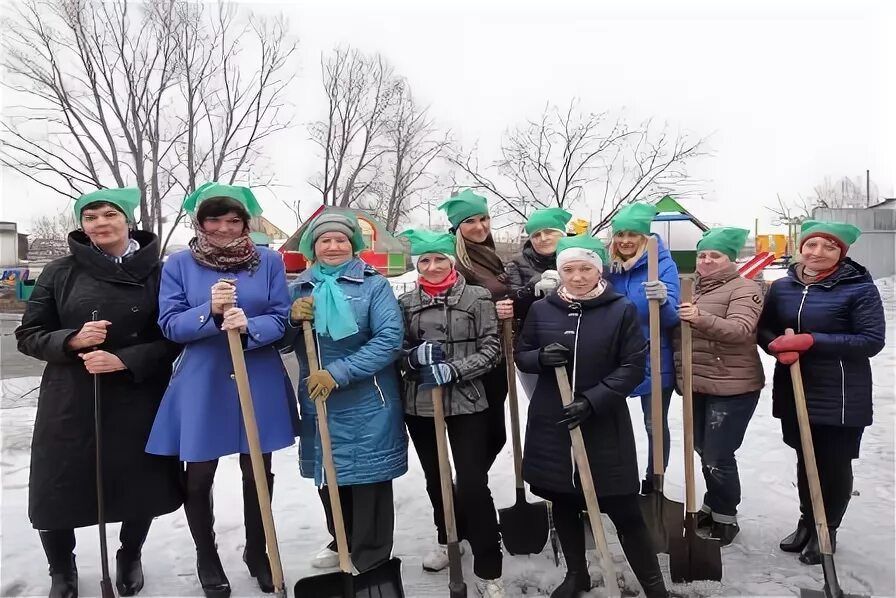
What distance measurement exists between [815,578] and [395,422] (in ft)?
8.06

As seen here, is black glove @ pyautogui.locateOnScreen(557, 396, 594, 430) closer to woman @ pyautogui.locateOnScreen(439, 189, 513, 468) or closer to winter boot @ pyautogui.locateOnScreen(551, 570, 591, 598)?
woman @ pyautogui.locateOnScreen(439, 189, 513, 468)

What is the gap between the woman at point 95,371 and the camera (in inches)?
109

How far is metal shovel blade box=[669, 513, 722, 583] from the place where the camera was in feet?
9.78

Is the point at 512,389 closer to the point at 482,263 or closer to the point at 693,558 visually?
the point at 482,263

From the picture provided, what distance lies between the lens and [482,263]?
3.42m

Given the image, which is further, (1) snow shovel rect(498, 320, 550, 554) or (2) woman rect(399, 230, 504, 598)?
(1) snow shovel rect(498, 320, 550, 554)

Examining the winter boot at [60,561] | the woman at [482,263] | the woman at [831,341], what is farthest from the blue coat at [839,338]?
the winter boot at [60,561]

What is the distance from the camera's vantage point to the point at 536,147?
13.2m

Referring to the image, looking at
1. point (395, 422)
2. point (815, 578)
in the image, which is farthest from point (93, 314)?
point (815, 578)

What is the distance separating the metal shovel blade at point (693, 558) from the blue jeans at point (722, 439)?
451 millimetres

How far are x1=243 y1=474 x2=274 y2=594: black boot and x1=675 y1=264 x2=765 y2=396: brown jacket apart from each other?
2510mm

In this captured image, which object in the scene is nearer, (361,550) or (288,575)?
(361,550)

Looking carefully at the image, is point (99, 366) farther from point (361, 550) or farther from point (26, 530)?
point (26, 530)

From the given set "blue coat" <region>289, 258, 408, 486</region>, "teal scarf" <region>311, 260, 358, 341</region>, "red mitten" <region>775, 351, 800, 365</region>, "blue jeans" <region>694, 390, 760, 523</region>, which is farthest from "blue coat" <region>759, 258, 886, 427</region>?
"teal scarf" <region>311, 260, 358, 341</region>
